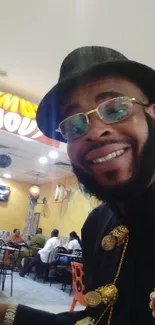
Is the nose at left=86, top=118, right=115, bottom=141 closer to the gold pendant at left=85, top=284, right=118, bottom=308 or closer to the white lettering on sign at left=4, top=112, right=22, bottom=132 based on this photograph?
the gold pendant at left=85, top=284, right=118, bottom=308

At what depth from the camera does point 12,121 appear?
4.10 metres

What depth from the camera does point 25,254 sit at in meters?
7.58

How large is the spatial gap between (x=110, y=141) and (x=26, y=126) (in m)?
3.64

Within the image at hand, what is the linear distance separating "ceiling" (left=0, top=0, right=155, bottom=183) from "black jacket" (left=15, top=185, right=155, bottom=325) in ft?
7.29

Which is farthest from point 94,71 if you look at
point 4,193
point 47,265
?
point 4,193

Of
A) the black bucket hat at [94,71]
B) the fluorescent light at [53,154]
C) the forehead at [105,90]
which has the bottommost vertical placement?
the forehead at [105,90]

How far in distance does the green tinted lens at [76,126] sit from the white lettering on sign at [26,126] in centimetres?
344

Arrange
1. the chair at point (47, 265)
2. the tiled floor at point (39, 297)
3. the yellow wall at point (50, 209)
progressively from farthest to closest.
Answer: the yellow wall at point (50, 209) < the chair at point (47, 265) < the tiled floor at point (39, 297)

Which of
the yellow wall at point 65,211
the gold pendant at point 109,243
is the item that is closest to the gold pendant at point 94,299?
the gold pendant at point 109,243

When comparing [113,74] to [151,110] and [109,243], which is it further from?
[109,243]

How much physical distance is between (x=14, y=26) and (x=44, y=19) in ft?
1.21

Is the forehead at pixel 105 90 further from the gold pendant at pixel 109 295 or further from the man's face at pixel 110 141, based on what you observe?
the gold pendant at pixel 109 295

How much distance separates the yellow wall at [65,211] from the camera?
770 centimetres

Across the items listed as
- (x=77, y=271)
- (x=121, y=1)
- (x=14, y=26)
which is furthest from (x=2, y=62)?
(x=77, y=271)
